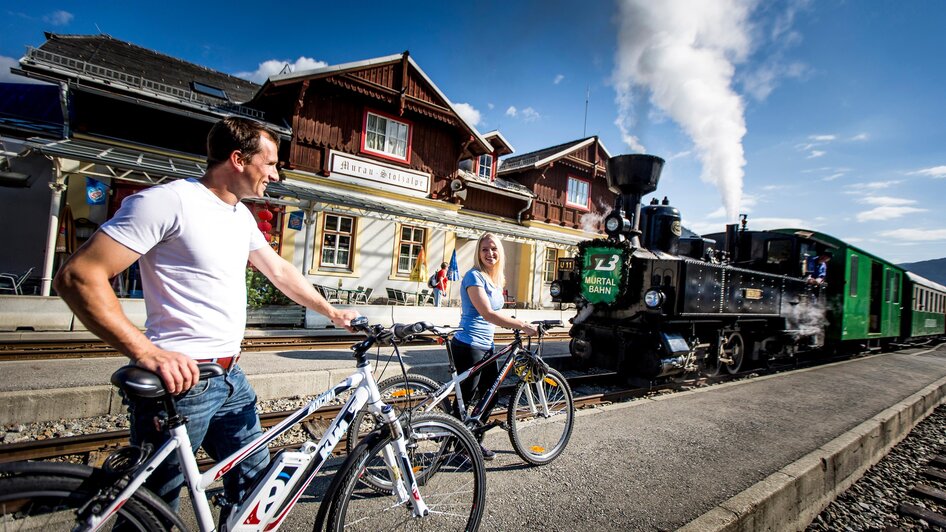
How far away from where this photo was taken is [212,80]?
1537 cm

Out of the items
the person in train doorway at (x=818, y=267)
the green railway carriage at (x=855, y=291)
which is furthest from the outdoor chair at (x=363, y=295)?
the person in train doorway at (x=818, y=267)

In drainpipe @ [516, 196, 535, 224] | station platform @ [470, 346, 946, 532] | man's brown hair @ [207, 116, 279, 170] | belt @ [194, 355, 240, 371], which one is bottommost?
station platform @ [470, 346, 946, 532]

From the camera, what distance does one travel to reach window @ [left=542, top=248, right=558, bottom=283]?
2062 cm

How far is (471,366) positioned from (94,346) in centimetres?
708

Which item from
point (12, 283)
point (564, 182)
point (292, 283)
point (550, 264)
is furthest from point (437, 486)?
point (564, 182)

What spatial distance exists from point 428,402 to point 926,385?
9808mm

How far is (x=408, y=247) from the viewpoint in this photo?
51.1 ft

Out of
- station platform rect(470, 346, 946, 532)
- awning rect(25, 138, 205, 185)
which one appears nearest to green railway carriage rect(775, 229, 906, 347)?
station platform rect(470, 346, 946, 532)

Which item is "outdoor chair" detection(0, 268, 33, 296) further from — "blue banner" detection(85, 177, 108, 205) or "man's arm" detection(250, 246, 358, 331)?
"man's arm" detection(250, 246, 358, 331)

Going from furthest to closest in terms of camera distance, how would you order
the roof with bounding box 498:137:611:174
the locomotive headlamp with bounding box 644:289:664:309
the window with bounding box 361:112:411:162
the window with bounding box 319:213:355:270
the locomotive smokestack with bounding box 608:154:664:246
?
the roof with bounding box 498:137:611:174, the window with bounding box 361:112:411:162, the window with bounding box 319:213:355:270, the locomotive smokestack with bounding box 608:154:664:246, the locomotive headlamp with bounding box 644:289:664:309

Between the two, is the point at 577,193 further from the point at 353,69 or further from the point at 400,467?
the point at 400,467

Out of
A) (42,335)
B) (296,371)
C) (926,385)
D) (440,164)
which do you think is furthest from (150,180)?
(926,385)

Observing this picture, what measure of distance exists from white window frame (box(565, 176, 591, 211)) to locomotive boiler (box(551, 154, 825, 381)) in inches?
521

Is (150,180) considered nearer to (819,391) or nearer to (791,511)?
(791,511)
